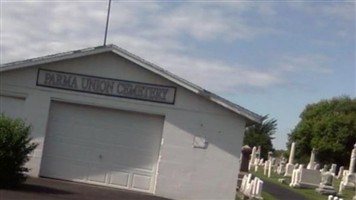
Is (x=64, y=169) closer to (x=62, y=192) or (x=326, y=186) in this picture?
(x=62, y=192)

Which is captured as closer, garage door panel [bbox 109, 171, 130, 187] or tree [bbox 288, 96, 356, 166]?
garage door panel [bbox 109, 171, 130, 187]

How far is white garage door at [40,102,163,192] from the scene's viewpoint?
22.0m

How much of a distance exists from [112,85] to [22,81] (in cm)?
273

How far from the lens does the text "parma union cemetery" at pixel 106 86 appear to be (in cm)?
2203

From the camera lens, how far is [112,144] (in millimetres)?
22141

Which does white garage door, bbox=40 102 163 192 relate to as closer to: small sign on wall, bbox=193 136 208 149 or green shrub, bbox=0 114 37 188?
small sign on wall, bbox=193 136 208 149

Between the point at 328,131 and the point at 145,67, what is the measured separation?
64.8m

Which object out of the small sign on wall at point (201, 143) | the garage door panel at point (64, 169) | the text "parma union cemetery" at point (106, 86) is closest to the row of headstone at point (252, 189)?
the small sign on wall at point (201, 143)

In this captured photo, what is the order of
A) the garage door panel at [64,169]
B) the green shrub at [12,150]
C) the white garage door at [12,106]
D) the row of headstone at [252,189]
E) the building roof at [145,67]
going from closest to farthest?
the green shrub at [12,150], the building roof at [145,67], the garage door panel at [64,169], the white garage door at [12,106], the row of headstone at [252,189]

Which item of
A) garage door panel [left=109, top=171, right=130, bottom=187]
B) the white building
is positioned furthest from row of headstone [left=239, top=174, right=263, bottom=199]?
garage door panel [left=109, top=171, right=130, bottom=187]

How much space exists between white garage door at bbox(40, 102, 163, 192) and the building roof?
1.30 metres

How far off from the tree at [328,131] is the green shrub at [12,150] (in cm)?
6239

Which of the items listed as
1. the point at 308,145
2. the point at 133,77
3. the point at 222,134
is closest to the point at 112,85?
the point at 133,77

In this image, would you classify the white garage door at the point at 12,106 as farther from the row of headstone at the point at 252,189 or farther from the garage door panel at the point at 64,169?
the row of headstone at the point at 252,189
